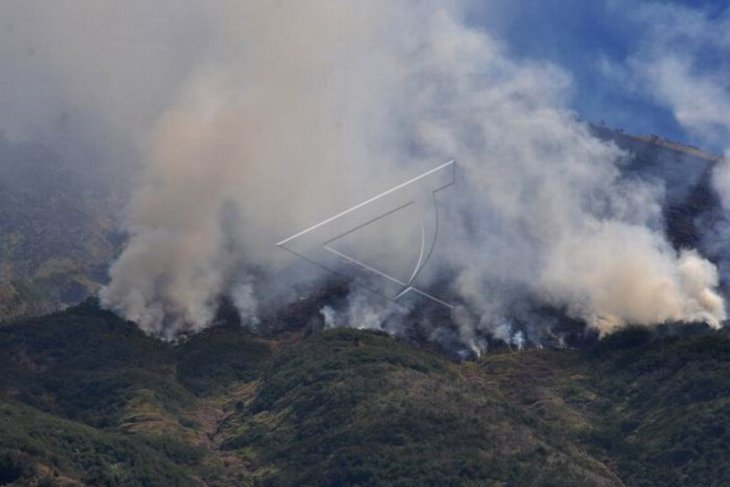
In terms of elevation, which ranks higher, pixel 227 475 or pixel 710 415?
pixel 710 415

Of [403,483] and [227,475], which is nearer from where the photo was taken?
[403,483]

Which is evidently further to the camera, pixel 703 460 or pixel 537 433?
pixel 537 433

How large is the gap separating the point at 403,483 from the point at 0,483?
54.9m

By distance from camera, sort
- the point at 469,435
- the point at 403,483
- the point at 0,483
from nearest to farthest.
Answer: the point at 0,483 < the point at 403,483 < the point at 469,435

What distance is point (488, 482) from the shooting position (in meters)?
179

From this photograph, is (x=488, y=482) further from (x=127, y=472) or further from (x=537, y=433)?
(x=127, y=472)

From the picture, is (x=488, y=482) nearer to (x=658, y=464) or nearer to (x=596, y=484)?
(x=596, y=484)

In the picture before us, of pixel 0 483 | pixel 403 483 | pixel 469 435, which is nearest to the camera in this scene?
pixel 0 483

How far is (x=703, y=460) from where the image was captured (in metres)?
181

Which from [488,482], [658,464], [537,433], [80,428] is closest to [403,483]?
[488,482]

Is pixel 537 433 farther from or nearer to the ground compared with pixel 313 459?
farther from the ground

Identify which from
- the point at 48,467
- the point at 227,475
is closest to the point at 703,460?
the point at 227,475

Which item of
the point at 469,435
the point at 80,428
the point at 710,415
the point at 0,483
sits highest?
the point at 710,415

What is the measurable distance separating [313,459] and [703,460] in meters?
57.2
